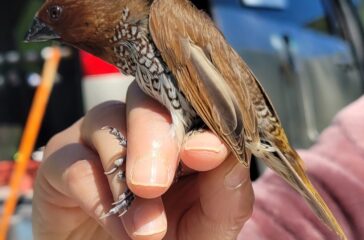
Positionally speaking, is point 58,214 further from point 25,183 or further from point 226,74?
point 25,183

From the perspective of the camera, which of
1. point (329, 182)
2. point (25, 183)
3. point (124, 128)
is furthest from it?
point (25, 183)

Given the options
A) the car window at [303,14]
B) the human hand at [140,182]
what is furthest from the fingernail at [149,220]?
the car window at [303,14]

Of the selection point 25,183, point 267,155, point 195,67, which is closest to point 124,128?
point 195,67

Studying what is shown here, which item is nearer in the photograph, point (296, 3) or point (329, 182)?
point (329, 182)

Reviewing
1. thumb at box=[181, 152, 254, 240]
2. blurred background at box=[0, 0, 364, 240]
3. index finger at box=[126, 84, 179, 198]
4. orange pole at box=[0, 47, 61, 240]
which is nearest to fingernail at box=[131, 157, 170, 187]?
index finger at box=[126, 84, 179, 198]

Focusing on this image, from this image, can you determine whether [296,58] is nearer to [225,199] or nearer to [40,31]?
[40,31]

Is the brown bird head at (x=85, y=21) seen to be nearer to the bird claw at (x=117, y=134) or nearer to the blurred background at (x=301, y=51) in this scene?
the bird claw at (x=117, y=134)

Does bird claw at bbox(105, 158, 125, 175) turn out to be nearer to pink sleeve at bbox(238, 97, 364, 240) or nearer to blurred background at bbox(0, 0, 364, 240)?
pink sleeve at bbox(238, 97, 364, 240)
